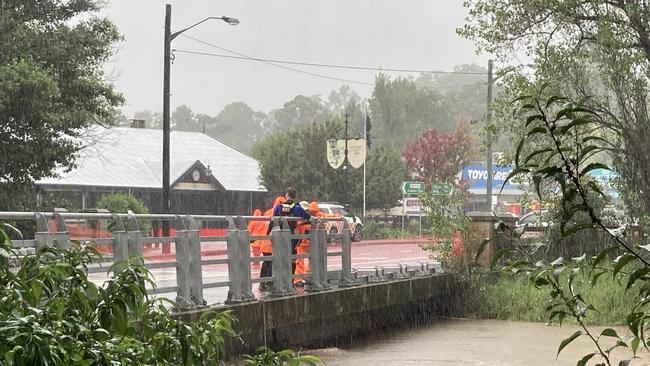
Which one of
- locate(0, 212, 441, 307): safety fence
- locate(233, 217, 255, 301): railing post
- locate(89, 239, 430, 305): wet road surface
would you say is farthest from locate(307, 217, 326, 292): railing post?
locate(233, 217, 255, 301): railing post

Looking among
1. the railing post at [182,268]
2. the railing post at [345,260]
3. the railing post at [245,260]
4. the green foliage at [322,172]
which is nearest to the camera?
the railing post at [182,268]

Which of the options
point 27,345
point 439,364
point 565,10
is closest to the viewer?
point 27,345

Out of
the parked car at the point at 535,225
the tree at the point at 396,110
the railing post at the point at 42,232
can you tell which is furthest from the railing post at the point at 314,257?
the tree at the point at 396,110

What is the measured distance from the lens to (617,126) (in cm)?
2311

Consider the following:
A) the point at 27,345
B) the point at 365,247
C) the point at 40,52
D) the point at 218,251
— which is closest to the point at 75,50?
the point at 40,52

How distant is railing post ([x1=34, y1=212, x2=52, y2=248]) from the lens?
31.5 ft

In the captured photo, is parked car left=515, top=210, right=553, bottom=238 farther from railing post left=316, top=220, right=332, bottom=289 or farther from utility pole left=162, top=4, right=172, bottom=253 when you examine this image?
utility pole left=162, top=4, right=172, bottom=253

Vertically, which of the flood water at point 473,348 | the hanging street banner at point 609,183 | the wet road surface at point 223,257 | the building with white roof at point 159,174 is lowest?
the flood water at point 473,348

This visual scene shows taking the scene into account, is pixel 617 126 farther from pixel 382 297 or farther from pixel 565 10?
pixel 382 297

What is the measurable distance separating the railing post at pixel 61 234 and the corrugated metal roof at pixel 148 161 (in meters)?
32.2

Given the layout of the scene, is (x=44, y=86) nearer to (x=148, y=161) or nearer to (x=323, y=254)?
(x=323, y=254)

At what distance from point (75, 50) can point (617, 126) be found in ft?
42.1

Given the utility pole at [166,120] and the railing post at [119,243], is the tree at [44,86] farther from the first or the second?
the railing post at [119,243]

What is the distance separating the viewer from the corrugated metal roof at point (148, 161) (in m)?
45.3
